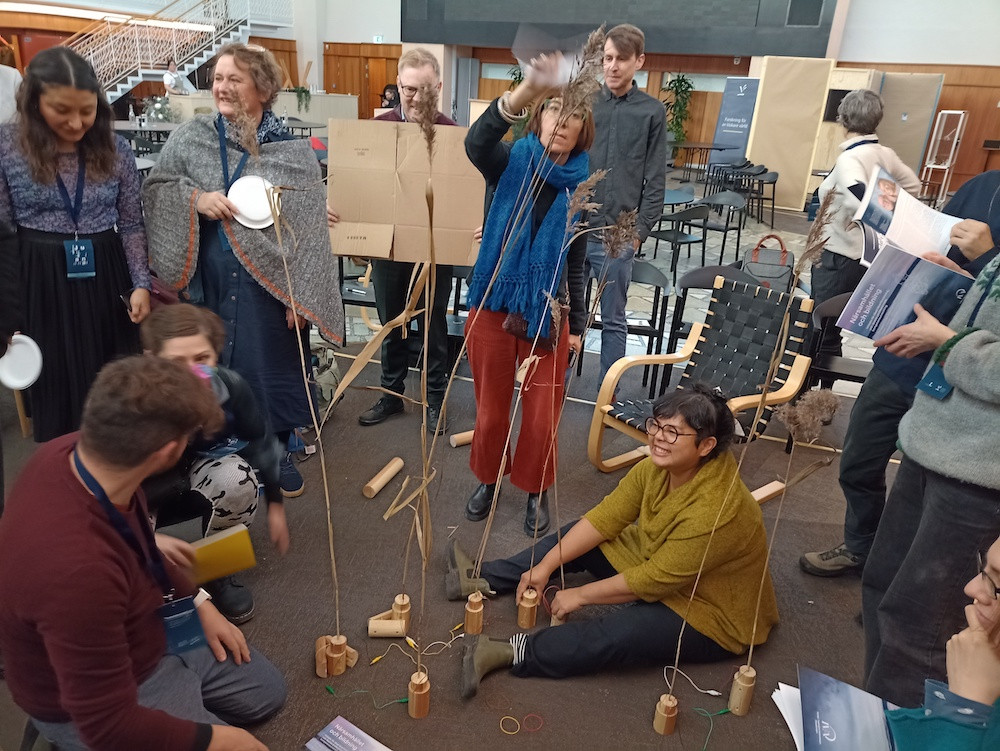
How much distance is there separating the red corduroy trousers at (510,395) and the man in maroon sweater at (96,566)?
1189mm

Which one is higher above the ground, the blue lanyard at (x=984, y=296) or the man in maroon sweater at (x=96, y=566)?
the blue lanyard at (x=984, y=296)

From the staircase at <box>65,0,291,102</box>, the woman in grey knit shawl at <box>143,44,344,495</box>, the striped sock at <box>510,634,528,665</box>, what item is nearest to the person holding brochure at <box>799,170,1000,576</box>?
the striped sock at <box>510,634,528,665</box>

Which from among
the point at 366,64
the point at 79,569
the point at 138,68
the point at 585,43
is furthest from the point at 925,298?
the point at 366,64

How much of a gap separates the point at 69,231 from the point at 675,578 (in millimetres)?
2040

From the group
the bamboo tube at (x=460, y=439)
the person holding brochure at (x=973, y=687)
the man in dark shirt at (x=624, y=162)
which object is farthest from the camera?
the man in dark shirt at (x=624, y=162)

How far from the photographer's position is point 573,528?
2203 mm

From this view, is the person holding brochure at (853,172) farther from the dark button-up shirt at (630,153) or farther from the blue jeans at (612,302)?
the blue jeans at (612,302)

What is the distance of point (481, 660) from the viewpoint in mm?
1876

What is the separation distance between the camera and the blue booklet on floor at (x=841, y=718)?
1.47m

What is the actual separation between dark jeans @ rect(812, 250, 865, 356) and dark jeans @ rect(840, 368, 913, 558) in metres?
1.47

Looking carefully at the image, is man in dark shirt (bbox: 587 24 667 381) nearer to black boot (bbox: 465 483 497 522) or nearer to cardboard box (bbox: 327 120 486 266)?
cardboard box (bbox: 327 120 486 266)

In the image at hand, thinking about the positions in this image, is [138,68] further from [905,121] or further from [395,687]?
[395,687]

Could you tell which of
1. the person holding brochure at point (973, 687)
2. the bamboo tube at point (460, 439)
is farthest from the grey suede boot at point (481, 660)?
the bamboo tube at point (460, 439)

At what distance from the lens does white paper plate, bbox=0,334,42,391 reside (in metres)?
2.01
